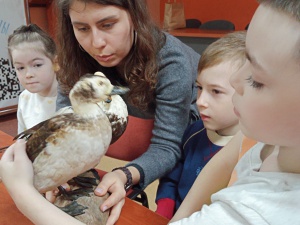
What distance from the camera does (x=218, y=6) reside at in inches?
151

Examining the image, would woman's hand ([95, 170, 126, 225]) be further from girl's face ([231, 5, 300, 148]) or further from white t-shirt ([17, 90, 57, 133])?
white t-shirt ([17, 90, 57, 133])

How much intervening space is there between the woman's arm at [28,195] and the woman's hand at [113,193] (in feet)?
0.45

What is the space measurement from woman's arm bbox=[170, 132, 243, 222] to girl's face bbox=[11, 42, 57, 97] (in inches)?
31.0

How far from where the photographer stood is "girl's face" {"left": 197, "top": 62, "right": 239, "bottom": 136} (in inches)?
33.0

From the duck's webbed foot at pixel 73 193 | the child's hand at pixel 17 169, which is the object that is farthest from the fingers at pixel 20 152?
the duck's webbed foot at pixel 73 193

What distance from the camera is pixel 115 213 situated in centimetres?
69

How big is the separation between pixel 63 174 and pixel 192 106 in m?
0.63

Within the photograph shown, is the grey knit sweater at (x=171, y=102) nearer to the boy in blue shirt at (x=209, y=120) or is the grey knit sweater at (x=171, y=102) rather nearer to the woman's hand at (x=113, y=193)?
the boy in blue shirt at (x=209, y=120)

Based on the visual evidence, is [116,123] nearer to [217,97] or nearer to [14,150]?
[14,150]

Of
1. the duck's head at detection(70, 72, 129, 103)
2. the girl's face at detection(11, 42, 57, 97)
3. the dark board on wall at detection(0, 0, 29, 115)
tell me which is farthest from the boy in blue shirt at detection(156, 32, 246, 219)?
the dark board on wall at detection(0, 0, 29, 115)

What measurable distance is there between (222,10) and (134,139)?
10.3 feet

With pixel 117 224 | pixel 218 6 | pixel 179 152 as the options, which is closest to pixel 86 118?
pixel 117 224

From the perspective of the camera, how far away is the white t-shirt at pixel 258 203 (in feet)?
1.26

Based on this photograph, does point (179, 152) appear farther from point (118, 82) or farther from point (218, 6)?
point (218, 6)
